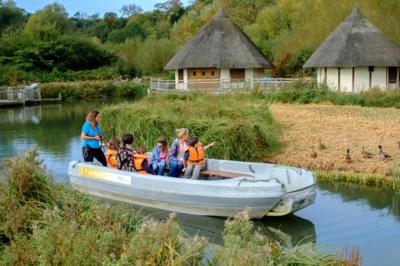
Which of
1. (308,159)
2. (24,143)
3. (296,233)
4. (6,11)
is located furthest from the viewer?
(6,11)

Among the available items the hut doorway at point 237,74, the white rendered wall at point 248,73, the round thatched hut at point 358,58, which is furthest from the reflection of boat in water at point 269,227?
the white rendered wall at point 248,73

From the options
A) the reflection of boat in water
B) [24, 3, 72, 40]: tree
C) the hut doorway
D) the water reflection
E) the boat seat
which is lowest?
the reflection of boat in water

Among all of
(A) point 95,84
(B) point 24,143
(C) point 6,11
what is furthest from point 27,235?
(C) point 6,11

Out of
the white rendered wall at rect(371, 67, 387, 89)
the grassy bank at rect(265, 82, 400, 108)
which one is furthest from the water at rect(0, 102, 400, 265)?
the white rendered wall at rect(371, 67, 387, 89)

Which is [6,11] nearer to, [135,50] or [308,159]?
[135,50]

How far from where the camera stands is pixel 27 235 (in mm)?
7156

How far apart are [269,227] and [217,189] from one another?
1095 mm

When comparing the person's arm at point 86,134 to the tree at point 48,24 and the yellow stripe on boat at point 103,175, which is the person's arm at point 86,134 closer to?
the yellow stripe on boat at point 103,175

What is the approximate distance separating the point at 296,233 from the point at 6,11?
70.1 m

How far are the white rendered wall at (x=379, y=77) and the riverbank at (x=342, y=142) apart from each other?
917 centimetres

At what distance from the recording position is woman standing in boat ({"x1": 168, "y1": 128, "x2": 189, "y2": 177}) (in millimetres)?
10906

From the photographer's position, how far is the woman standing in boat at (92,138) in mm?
11633

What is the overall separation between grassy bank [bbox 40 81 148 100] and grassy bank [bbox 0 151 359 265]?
35937mm

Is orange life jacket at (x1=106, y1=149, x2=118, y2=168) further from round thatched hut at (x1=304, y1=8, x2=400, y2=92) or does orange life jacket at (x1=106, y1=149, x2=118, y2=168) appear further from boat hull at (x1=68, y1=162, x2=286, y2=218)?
round thatched hut at (x1=304, y1=8, x2=400, y2=92)
